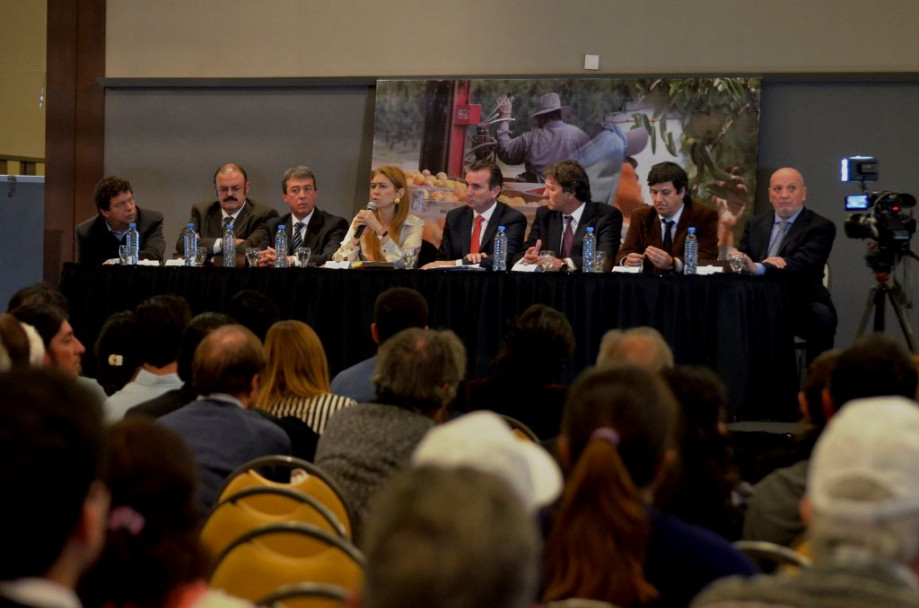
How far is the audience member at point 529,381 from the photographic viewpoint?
11.7ft

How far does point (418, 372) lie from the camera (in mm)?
2809

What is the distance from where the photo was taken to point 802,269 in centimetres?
593

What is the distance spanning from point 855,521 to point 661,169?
490cm

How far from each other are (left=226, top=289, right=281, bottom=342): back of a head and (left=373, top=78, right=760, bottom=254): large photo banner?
314 cm

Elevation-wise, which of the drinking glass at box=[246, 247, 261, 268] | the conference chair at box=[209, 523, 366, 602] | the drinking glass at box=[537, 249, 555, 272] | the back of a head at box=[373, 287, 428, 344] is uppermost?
the drinking glass at box=[537, 249, 555, 272]

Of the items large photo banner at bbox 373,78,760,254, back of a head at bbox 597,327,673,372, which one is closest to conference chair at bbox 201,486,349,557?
back of a head at bbox 597,327,673,372

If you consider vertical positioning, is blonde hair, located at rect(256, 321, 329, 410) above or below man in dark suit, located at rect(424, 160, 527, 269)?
below

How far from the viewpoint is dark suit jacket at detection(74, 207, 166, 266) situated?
6684 millimetres

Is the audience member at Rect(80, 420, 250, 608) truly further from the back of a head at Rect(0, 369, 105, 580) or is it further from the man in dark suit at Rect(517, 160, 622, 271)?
the man in dark suit at Rect(517, 160, 622, 271)

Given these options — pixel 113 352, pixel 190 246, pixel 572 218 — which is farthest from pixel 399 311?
pixel 190 246

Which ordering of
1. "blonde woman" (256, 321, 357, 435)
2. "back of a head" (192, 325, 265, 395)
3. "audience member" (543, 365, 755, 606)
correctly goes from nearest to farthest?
1. "audience member" (543, 365, 755, 606)
2. "back of a head" (192, 325, 265, 395)
3. "blonde woman" (256, 321, 357, 435)

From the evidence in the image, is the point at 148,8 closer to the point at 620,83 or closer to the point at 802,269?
the point at 620,83

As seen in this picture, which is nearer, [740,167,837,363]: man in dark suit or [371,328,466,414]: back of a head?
[371,328,466,414]: back of a head

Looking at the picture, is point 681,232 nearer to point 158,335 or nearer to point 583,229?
point 583,229
